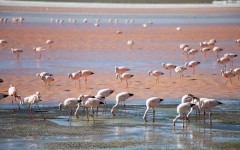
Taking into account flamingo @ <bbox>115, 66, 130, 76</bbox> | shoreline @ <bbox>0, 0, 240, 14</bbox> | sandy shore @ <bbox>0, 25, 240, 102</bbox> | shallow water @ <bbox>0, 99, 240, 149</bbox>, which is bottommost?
shoreline @ <bbox>0, 0, 240, 14</bbox>

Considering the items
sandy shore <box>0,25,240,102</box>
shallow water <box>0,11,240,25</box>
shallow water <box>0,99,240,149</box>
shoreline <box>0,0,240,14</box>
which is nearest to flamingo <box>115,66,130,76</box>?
sandy shore <box>0,25,240,102</box>

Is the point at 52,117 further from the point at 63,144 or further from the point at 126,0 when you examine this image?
the point at 126,0

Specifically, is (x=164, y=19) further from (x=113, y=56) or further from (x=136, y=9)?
(x=113, y=56)

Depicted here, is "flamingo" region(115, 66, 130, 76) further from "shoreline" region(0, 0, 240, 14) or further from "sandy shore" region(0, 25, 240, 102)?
"shoreline" region(0, 0, 240, 14)

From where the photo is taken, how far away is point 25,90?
20328mm

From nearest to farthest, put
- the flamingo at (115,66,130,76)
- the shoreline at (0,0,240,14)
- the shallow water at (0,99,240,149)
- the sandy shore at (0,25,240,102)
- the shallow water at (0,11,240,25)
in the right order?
1. the shallow water at (0,99,240,149)
2. the sandy shore at (0,25,240,102)
3. the flamingo at (115,66,130,76)
4. the shallow water at (0,11,240,25)
5. the shoreline at (0,0,240,14)

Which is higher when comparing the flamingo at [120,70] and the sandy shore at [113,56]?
the flamingo at [120,70]

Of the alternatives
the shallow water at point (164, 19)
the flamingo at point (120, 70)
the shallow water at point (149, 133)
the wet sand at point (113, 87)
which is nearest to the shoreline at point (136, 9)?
the shallow water at point (164, 19)

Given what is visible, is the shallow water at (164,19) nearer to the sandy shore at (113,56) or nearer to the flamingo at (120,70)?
the sandy shore at (113,56)

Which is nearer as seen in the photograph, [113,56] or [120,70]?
[120,70]

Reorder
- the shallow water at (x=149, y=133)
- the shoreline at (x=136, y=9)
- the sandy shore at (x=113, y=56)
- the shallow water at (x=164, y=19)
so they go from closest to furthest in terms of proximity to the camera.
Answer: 1. the shallow water at (x=149, y=133)
2. the sandy shore at (x=113, y=56)
3. the shallow water at (x=164, y=19)
4. the shoreline at (x=136, y=9)

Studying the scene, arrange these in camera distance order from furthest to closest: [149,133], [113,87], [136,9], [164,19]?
[136,9] < [164,19] < [113,87] < [149,133]

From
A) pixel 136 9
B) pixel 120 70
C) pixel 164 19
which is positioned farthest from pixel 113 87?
pixel 136 9

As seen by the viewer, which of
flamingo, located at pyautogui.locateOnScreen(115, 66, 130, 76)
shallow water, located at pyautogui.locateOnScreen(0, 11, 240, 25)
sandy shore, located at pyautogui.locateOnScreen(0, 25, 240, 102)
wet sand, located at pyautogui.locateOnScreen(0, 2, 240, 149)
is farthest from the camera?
shallow water, located at pyautogui.locateOnScreen(0, 11, 240, 25)
